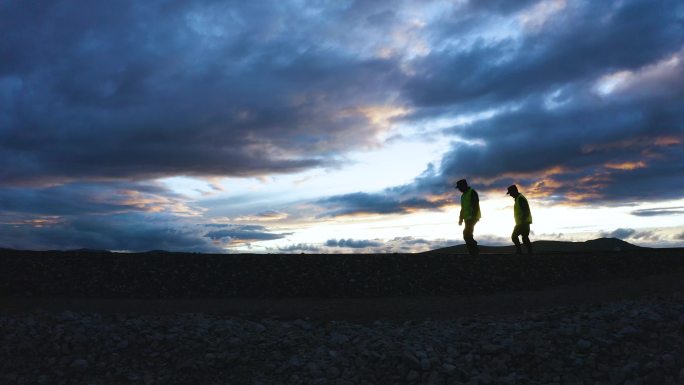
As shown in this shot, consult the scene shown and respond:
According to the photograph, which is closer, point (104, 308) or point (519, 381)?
point (519, 381)

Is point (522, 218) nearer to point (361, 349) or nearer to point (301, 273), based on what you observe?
point (301, 273)

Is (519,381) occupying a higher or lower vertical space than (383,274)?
lower

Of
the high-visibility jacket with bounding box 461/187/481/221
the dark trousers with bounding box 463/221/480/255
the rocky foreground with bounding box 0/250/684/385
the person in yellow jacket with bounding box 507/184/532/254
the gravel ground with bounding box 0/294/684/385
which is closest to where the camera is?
the gravel ground with bounding box 0/294/684/385

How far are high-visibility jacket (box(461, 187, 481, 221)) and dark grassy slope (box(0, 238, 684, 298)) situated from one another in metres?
1.71

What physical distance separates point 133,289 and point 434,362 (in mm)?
9789

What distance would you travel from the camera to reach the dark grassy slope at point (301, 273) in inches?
621

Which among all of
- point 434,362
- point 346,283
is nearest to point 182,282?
point 346,283

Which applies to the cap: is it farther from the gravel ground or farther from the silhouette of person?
the gravel ground

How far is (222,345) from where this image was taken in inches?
457

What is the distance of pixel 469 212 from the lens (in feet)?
61.8

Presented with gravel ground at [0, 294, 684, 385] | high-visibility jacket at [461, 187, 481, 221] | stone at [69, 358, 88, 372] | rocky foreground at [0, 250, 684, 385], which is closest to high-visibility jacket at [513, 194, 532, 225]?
high-visibility jacket at [461, 187, 481, 221]

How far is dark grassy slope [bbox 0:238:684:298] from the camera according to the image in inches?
621

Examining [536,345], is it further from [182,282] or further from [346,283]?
[182,282]

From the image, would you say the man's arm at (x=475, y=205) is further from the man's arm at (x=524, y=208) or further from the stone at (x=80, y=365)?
the stone at (x=80, y=365)
